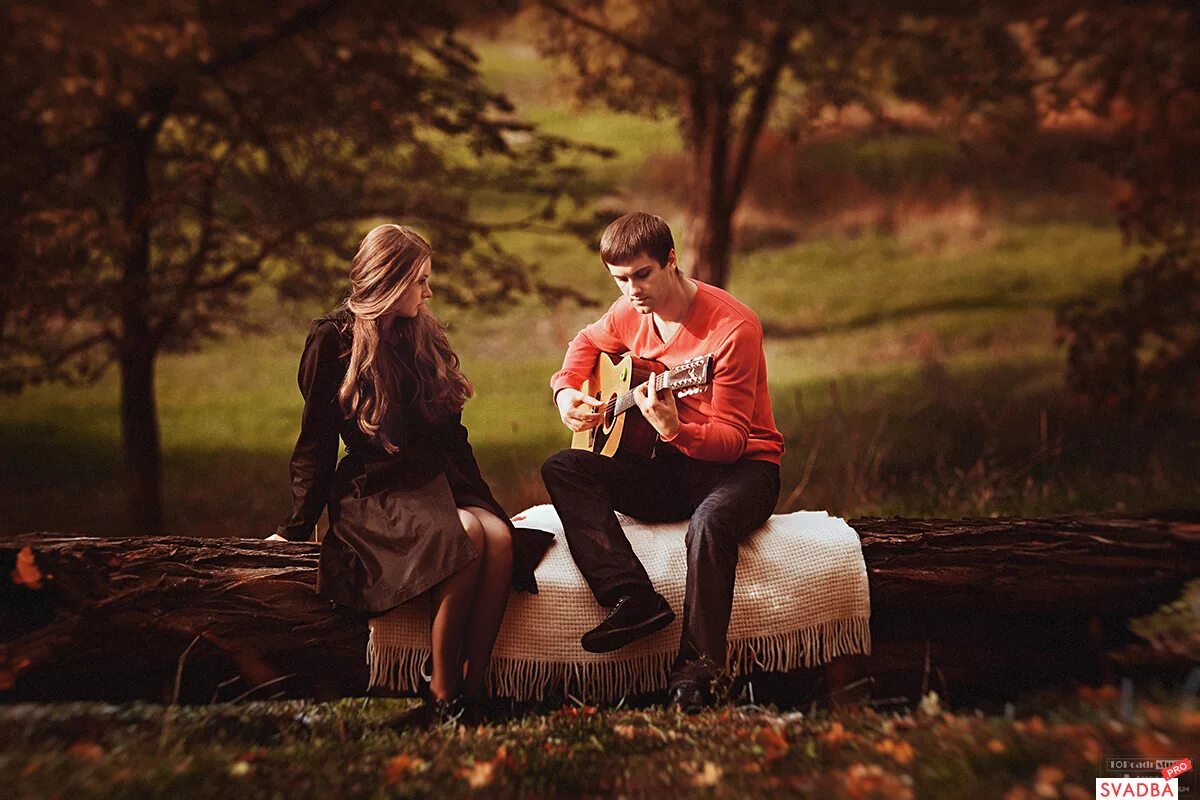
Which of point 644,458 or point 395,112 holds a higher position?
point 395,112

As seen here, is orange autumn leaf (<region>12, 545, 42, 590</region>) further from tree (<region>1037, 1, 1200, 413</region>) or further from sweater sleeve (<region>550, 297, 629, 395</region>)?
tree (<region>1037, 1, 1200, 413</region>)

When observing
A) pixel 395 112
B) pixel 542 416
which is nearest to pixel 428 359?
pixel 395 112

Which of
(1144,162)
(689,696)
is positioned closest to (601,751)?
(689,696)

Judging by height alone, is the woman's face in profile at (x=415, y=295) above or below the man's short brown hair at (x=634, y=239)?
below

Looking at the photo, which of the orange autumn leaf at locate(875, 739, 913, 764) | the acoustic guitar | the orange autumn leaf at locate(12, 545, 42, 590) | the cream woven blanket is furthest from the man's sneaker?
the orange autumn leaf at locate(12, 545, 42, 590)

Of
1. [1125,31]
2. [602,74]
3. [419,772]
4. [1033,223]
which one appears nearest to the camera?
[419,772]

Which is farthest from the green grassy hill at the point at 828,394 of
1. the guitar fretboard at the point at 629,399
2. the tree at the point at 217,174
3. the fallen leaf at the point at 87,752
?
the fallen leaf at the point at 87,752

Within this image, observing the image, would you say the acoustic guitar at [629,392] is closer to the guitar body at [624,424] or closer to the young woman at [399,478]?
the guitar body at [624,424]

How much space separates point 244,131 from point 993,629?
5.87m

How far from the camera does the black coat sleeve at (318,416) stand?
154 inches

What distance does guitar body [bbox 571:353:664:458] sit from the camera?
4.23 m

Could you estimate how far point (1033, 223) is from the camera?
15.8 metres

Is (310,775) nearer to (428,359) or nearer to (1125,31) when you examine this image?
(428,359)

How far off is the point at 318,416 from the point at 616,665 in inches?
55.1
